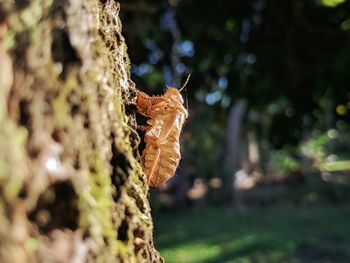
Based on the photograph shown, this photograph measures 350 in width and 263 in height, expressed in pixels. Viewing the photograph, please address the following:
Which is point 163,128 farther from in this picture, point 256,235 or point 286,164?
point 286,164

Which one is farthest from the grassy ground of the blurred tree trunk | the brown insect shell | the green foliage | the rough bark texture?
the rough bark texture

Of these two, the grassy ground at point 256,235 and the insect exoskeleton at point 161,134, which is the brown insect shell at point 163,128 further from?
the grassy ground at point 256,235

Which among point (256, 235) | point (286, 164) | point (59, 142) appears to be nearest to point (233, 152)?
point (286, 164)

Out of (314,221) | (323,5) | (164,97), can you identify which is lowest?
(164,97)

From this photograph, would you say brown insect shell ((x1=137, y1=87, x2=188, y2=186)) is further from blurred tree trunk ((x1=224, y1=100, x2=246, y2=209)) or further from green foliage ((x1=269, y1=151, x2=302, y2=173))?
green foliage ((x1=269, y1=151, x2=302, y2=173))

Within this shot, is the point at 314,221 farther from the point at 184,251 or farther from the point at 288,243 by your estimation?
the point at 184,251

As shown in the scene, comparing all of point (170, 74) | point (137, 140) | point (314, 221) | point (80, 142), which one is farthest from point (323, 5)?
point (314, 221)
